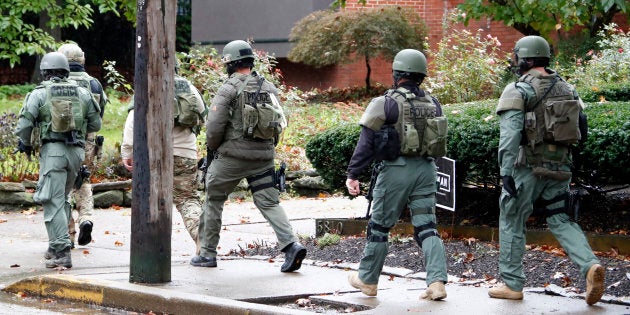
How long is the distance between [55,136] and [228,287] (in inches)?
98.6

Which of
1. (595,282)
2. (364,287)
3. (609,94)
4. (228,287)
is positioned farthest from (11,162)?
(595,282)

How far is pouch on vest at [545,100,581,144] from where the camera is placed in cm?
752

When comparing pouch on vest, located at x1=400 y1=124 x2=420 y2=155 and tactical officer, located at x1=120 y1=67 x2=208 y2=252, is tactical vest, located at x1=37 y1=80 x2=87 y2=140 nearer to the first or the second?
tactical officer, located at x1=120 y1=67 x2=208 y2=252

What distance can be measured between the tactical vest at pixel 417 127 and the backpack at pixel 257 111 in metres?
1.46

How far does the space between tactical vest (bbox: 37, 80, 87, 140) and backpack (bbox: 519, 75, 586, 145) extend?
4.26 metres

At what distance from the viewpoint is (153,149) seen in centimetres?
821

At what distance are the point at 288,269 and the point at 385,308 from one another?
1746 millimetres

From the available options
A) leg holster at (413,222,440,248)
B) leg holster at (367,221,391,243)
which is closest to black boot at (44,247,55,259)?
leg holster at (367,221,391,243)

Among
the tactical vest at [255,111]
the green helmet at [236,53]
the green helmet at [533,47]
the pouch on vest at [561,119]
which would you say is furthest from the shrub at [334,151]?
the pouch on vest at [561,119]

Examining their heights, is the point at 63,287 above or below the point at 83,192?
below

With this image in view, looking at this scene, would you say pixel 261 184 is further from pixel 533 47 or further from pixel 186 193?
pixel 533 47

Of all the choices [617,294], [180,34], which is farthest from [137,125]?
[180,34]

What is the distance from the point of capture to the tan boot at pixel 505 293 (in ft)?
24.8

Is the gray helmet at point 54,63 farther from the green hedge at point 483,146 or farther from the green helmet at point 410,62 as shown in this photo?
the green helmet at point 410,62
